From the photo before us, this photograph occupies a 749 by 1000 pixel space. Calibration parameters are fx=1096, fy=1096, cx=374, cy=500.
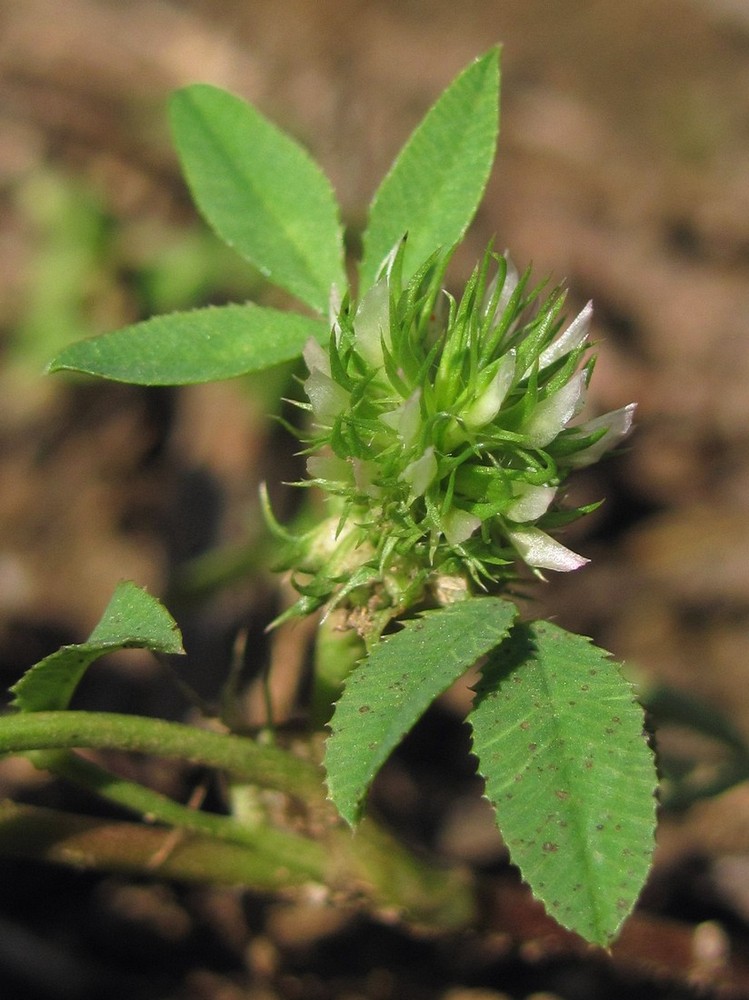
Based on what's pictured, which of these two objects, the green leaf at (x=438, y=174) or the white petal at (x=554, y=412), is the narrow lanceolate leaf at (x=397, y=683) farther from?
the green leaf at (x=438, y=174)

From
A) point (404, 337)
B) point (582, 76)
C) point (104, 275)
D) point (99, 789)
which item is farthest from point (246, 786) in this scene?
point (582, 76)

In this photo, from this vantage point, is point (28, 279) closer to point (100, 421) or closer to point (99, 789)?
point (100, 421)

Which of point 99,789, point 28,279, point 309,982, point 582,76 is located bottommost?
point 309,982

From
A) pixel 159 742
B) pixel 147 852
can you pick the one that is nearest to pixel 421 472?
pixel 159 742

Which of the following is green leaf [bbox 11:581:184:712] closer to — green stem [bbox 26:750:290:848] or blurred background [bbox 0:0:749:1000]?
green stem [bbox 26:750:290:848]

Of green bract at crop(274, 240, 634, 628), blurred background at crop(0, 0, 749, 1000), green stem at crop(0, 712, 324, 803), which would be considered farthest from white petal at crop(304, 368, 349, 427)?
blurred background at crop(0, 0, 749, 1000)
